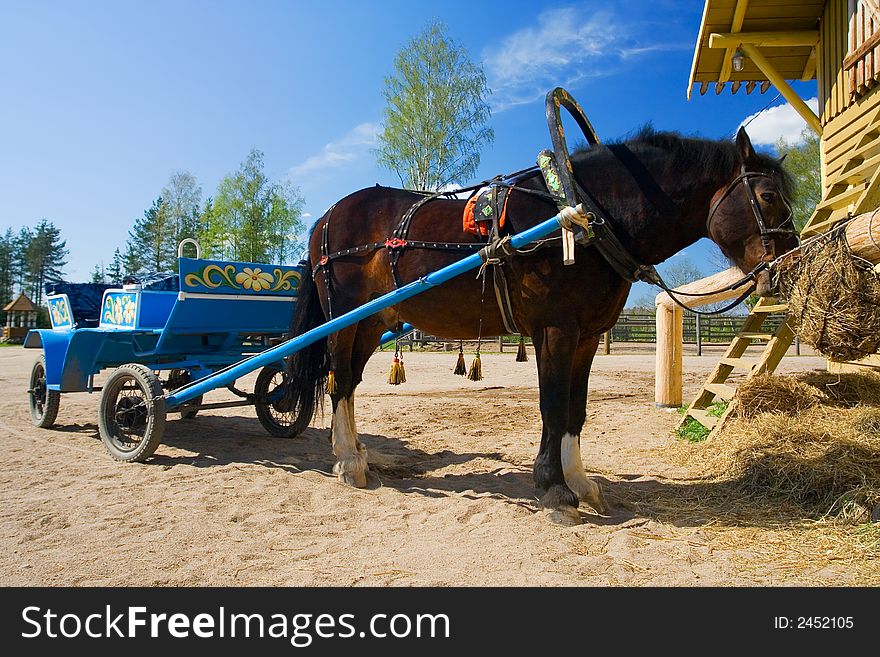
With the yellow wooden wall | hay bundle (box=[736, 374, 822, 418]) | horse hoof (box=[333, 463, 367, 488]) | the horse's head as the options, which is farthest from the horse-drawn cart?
the yellow wooden wall

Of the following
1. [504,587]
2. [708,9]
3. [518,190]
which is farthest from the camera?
[708,9]

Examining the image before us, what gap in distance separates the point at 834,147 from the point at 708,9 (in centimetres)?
208

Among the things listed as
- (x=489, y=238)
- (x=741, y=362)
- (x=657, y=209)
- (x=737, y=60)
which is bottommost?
(x=741, y=362)

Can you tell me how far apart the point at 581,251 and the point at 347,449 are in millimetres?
2226

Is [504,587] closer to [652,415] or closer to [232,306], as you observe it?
[232,306]

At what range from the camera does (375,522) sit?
10.5ft

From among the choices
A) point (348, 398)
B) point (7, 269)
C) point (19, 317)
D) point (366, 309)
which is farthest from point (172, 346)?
point (7, 269)

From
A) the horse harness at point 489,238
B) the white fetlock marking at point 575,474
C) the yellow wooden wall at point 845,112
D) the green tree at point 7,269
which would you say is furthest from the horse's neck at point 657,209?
the green tree at point 7,269

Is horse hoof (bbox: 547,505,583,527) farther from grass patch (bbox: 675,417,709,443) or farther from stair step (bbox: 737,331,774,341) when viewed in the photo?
stair step (bbox: 737,331,774,341)

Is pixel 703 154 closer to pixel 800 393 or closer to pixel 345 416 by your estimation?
pixel 800 393

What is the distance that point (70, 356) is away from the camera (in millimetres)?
5012

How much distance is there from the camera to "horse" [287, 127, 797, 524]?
3.01 m

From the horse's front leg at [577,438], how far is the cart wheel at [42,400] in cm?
517
